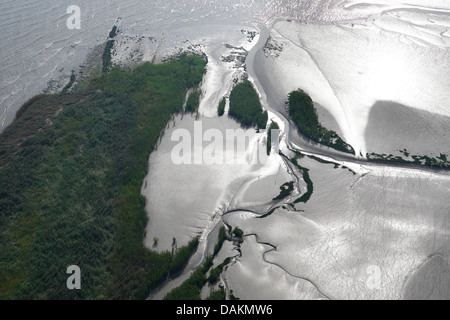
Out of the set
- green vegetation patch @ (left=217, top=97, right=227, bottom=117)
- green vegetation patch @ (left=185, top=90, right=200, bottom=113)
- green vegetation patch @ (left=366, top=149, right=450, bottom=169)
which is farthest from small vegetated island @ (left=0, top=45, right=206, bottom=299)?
green vegetation patch @ (left=366, top=149, right=450, bottom=169)

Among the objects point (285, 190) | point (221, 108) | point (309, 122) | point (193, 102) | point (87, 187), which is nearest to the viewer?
point (87, 187)

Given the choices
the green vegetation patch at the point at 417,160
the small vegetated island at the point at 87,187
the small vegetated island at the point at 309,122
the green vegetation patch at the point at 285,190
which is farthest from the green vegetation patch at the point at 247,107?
the green vegetation patch at the point at 417,160

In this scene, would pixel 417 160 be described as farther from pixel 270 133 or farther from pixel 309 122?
pixel 270 133

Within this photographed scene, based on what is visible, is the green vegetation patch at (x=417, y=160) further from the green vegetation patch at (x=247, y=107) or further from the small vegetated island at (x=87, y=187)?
the small vegetated island at (x=87, y=187)

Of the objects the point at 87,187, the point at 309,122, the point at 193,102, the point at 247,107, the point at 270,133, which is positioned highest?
the point at 193,102

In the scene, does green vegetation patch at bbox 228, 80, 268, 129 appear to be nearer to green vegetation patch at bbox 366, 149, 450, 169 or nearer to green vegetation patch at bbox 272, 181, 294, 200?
green vegetation patch at bbox 272, 181, 294, 200

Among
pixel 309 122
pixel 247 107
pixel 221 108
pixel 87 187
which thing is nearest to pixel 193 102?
pixel 221 108
